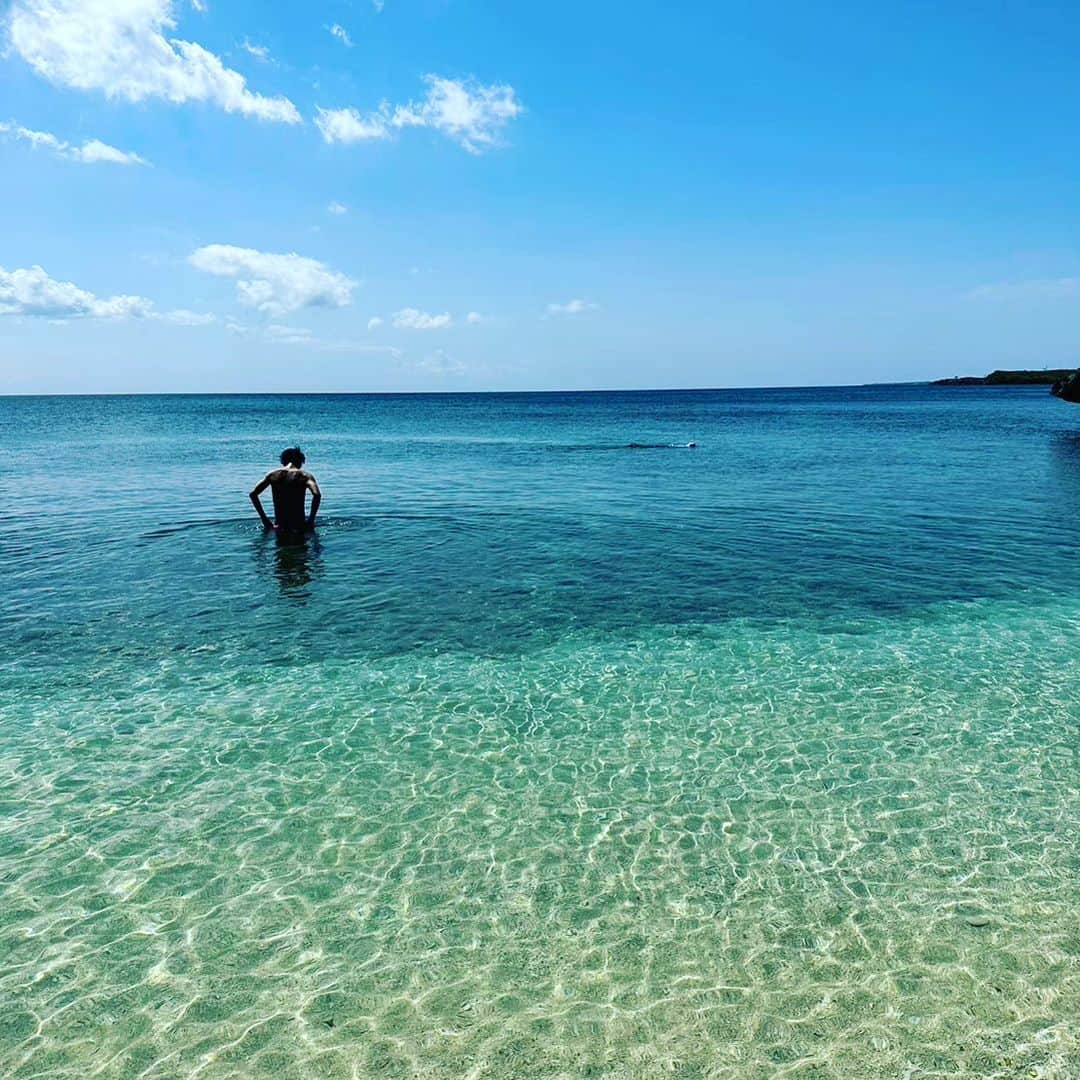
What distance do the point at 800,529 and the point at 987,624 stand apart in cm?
980

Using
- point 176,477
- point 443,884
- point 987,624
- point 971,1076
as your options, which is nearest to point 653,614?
point 987,624

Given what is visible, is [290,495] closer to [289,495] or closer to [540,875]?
[289,495]

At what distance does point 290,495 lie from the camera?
834 inches

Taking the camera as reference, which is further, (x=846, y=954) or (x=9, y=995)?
(x=846, y=954)

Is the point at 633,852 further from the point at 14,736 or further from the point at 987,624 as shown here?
the point at 987,624

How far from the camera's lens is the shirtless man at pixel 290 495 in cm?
2058

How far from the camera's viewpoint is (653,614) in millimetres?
15164

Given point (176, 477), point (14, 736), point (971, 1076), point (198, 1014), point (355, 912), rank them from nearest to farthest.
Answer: point (971, 1076) → point (198, 1014) → point (355, 912) → point (14, 736) → point (176, 477)

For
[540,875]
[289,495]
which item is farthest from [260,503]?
[540,875]

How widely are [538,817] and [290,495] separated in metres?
15.3

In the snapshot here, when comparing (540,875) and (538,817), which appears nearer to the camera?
(540,875)

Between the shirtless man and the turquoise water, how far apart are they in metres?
2.01

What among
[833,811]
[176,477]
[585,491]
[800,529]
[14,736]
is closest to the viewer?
→ [833,811]

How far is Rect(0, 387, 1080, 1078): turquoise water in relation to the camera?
221 inches
